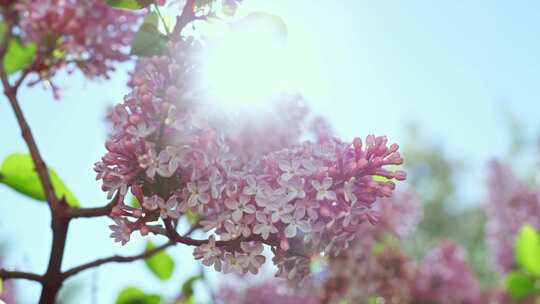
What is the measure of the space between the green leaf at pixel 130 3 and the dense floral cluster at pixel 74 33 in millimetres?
22

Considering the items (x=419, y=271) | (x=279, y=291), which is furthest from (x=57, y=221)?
(x=419, y=271)

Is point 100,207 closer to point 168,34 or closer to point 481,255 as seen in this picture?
point 168,34

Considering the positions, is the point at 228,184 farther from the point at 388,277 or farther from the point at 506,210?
the point at 506,210

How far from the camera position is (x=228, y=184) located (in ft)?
3.41

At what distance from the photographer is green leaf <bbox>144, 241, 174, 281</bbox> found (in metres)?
2.39

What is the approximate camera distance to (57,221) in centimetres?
120

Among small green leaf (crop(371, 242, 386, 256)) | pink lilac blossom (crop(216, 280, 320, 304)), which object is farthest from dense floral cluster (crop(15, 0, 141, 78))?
small green leaf (crop(371, 242, 386, 256))

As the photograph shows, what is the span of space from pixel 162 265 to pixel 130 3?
1.14m

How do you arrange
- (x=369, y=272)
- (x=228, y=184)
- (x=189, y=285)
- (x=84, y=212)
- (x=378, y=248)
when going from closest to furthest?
(x=228, y=184), (x=84, y=212), (x=189, y=285), (x=369, y=272), (x=378, y=248)

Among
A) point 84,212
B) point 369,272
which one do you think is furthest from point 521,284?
point 84,212

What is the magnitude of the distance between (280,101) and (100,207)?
1162 mm

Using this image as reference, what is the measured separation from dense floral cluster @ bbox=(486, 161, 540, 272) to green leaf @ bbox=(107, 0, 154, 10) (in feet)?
12.2

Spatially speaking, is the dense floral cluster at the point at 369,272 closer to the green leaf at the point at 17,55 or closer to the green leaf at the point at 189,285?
the green leaf at the point at 189,285

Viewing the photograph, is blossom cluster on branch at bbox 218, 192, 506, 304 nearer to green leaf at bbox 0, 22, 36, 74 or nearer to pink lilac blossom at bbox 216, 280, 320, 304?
pink lilac blossom at bbox 216, 280, 320, 304
